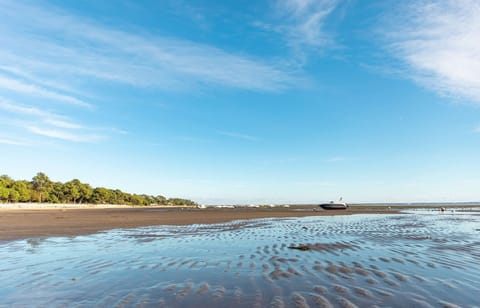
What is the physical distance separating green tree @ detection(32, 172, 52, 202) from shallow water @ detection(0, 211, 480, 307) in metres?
133

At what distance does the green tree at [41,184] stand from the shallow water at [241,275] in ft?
435

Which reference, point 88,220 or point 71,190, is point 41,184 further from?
point 88,220

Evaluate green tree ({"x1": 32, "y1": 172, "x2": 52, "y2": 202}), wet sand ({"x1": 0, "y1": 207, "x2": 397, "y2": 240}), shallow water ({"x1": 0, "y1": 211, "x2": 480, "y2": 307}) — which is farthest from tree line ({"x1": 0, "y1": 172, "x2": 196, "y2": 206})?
shallow water ({"x1": 0, "y1": 211, "x2": 480, "y2": 307})

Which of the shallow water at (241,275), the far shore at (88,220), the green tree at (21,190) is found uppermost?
the green tree at (21,190)

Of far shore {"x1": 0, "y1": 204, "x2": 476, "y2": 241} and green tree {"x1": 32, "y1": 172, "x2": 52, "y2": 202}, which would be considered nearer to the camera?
far shore {"x1": 0, "y1": 204, "x2": 476, "y2": 241}

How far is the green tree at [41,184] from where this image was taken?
4784 inches

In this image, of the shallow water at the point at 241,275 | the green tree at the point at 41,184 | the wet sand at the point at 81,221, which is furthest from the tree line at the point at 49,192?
the shallow water at the point at 241,275

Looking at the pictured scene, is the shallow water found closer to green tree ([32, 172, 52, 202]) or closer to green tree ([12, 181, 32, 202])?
green tree ([12, 181, 32, 202])

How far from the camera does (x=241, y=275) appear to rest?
28.0ft

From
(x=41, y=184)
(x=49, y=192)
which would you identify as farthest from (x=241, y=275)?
(x=49, y=192)

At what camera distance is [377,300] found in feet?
20.1

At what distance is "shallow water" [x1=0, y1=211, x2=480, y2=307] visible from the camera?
6336 mm

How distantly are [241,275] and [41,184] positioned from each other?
147183 mm

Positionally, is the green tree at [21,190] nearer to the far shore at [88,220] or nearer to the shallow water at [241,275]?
the far shore at [88,220]
